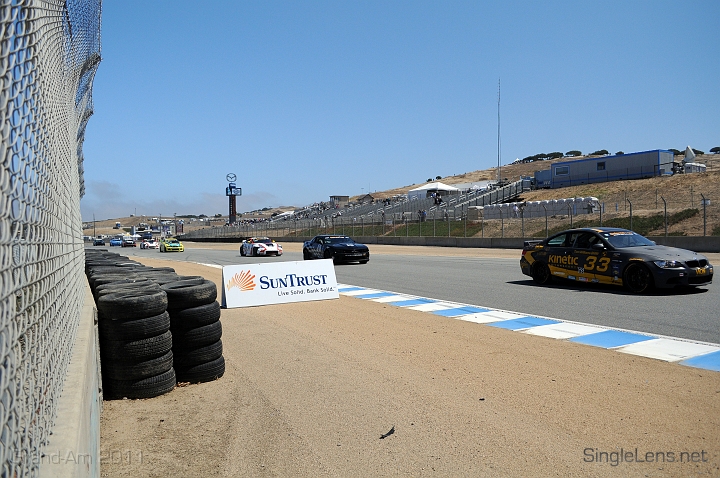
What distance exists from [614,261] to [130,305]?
10.7m

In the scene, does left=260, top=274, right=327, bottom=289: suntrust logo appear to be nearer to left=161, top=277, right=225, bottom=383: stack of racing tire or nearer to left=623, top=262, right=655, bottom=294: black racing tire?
left=161, top=277, right=225, bottom=383: stack of racing tire

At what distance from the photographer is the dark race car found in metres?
24.2

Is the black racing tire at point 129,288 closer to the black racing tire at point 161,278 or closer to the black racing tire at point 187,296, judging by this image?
the black racing tire at point 187,296

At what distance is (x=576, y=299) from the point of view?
1208cm

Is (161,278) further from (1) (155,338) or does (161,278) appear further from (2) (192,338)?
(1) (155,338)

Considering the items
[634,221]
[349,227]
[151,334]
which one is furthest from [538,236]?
[151,334]

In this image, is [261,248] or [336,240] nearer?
[336,240]

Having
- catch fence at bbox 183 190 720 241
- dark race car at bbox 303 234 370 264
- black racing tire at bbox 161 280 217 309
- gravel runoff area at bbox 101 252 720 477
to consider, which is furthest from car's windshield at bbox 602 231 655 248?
catch fence at bbox 183 190 720 241

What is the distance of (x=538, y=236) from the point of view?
119 feet

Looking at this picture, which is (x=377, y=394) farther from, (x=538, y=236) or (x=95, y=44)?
(x=538, y=236)

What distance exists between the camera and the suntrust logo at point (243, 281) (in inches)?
480

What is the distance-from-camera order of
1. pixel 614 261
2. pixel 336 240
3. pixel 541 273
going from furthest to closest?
1. pixel 336 240
2. pixel 541 273
3. pixel 614 261

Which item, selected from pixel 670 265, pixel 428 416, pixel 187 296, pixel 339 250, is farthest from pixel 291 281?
pixel 339 250

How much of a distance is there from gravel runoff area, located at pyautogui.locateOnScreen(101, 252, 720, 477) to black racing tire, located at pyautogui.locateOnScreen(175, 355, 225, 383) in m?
0.11
